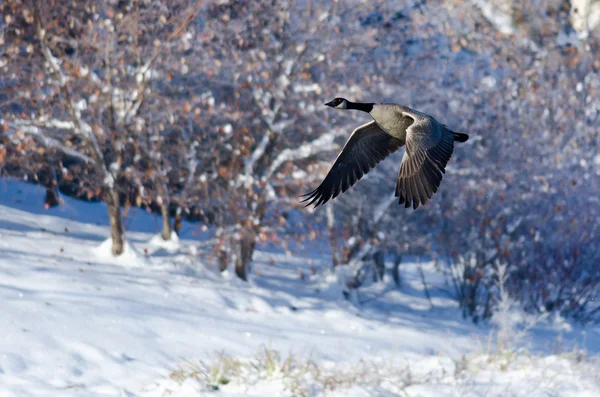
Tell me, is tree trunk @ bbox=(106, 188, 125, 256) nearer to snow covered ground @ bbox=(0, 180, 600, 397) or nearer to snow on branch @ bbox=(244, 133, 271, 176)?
snow covered ground @ bbox=(0, 180, 600, 397)

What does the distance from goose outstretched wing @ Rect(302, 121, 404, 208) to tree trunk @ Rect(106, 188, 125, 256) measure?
6.89 m

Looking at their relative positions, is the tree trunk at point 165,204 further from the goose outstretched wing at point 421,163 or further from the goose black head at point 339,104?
the goose outstretched wing at point 421,163

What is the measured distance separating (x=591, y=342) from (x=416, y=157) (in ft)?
35.6

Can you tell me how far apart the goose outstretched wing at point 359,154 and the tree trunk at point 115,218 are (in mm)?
6892

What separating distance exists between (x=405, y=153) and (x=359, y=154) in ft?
4.02

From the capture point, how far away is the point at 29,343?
840 centimetres

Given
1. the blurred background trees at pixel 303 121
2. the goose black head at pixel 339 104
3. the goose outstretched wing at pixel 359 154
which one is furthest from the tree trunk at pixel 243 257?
the goose black head at pixel 339 104

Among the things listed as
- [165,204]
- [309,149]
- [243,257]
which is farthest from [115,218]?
[309,149]

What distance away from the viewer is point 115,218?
12266mm

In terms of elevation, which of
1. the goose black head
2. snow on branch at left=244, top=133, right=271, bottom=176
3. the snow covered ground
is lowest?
the snow covered ground

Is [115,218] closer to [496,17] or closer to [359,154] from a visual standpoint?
[359,154]

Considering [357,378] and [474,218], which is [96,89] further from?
[474,218]

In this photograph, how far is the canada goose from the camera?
454 centimetres

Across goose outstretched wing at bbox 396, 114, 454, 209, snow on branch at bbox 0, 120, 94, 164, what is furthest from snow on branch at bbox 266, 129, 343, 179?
goose outstretched wing at bbox 396, 114, 454, 209
